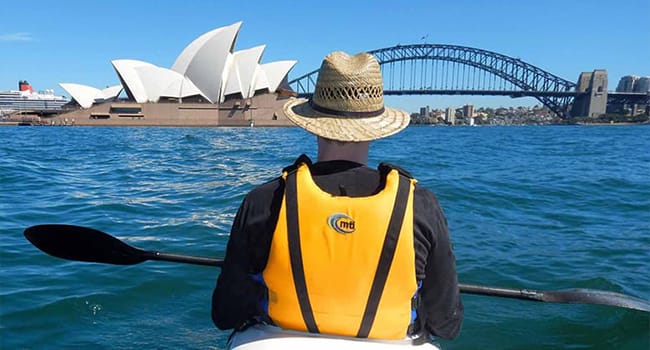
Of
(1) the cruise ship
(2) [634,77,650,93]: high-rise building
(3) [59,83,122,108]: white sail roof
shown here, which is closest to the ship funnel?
(1) the cruise ship

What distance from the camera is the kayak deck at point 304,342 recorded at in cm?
147

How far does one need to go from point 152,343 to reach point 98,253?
0.73 metres

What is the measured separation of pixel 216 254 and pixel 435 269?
3.72m

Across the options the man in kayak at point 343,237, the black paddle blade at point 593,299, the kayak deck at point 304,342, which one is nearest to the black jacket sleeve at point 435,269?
the man in kayak at point 343,237

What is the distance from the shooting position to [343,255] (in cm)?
137

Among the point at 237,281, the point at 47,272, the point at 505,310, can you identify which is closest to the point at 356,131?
the point at 237,281

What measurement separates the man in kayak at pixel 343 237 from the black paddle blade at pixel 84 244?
56.3 inches

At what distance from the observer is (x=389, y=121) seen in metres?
1.56

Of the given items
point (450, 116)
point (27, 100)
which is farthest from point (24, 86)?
point (450, 116)

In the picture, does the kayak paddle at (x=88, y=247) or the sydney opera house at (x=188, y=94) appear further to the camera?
the sydney opera house at (x=188, y=94)

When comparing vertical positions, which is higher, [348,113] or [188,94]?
[188,94]

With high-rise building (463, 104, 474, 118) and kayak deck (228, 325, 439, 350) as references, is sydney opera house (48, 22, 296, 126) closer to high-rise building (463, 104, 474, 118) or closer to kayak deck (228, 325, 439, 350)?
kayak deck (228, 325, 439, 350)

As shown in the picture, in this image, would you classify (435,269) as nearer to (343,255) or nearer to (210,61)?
(343,255)

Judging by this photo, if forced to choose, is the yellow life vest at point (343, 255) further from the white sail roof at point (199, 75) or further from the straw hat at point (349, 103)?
the white sail roof at point (199, 75)
